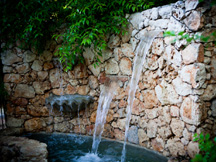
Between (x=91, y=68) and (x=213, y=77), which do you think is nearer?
(x=213, y=77)

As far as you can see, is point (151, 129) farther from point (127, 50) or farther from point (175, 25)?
point (175, 25)

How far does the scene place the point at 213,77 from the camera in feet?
7.47

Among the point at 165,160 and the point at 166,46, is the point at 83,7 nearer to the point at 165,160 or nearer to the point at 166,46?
the point at 166,46

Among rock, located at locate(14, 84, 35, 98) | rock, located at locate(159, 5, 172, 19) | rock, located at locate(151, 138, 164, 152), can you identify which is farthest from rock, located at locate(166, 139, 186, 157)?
rock, located at locate(14, 84, 35, 98)

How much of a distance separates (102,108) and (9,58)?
6.62 ft

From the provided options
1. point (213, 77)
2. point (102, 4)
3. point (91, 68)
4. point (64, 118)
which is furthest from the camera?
point (64, 118)

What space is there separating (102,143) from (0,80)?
2267 millimetres

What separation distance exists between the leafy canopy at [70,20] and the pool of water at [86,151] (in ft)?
4.27

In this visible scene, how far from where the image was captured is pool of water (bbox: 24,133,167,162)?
9.06ft

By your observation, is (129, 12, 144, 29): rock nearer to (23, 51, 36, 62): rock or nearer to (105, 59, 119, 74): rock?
(105, 59, 119, 74): rock

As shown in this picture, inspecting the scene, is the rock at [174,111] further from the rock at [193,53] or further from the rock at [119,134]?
the rock at [119,134]

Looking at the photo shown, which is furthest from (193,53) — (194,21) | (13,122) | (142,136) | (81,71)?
(13,122)

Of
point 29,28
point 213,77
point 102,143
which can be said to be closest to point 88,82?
point 102,143

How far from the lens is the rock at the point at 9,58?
3.75 meters
